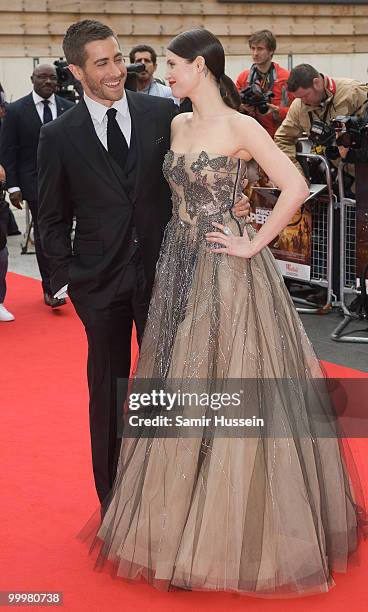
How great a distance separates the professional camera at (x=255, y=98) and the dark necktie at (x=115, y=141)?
4.76m

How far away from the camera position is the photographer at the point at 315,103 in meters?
6.37

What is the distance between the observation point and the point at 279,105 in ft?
27.5

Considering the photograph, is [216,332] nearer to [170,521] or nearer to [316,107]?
[170,521]

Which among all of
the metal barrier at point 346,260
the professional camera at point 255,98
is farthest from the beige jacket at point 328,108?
the professional camera at point 255,98

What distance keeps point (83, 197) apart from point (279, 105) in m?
5.59

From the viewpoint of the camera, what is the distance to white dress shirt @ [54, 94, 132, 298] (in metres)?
3.08

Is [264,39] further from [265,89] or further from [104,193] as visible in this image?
[104,193]

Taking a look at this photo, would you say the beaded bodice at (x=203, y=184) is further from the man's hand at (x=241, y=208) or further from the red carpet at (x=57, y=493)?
the red carpet at (x=57, y=493)

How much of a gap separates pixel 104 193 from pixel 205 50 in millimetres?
552

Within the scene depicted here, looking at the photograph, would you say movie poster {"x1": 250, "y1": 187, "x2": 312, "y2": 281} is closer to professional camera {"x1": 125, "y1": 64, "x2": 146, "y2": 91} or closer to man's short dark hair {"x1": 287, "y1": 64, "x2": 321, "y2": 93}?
man's short dark hair {"x1": 287, "y1": 64, "x2": 321, "y2": 93}

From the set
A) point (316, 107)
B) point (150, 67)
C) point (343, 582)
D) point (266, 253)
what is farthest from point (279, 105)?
point (343, 582)

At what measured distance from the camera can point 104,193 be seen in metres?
3.05

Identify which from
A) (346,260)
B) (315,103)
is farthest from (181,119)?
(346,260)

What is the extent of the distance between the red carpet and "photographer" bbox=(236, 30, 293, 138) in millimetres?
2611
